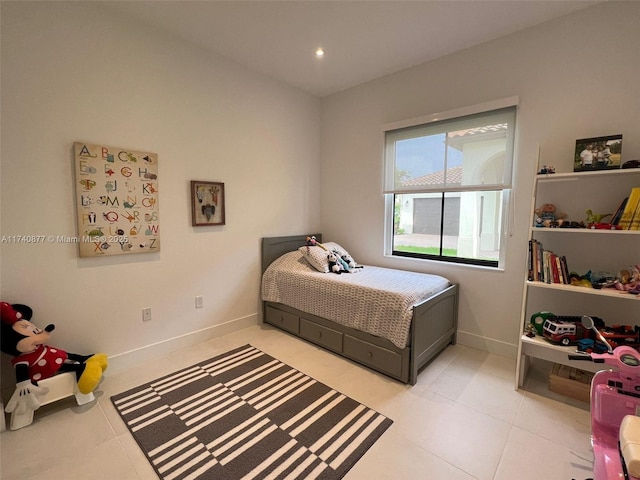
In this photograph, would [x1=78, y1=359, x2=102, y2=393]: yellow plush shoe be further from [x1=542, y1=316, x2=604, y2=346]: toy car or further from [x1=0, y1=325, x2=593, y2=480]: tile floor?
[x1=542, y1=316, x2=604, y2=346]: toy car

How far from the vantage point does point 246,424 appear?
5.83 feet

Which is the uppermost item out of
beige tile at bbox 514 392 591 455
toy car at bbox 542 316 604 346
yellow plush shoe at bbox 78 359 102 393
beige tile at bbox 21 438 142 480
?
toy car at bbox 542 316 604 346

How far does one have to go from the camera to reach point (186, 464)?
1.49 m

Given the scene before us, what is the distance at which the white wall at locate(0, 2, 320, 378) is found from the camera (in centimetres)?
188

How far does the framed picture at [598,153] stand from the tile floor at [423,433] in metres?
1.61

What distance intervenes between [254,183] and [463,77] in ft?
7.48

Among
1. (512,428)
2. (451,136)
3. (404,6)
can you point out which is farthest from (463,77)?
(512,428)

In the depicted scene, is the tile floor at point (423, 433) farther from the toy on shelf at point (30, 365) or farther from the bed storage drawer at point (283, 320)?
the bed storage drawer at point (283, 320)

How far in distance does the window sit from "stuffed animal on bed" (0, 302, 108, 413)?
2.94 meters

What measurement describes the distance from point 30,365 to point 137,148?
1.65 m

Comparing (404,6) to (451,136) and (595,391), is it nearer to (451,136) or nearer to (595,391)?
(451,136)

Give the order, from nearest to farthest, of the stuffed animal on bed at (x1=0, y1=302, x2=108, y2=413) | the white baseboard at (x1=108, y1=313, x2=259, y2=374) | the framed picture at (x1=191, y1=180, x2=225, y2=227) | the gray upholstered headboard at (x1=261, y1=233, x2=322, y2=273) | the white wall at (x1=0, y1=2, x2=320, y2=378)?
1. the stuffed animal on bed at (x1=0, y1=302, x2=108, y2=413)
2. the white wall at (x1=0, y1=2, x2=320, y2=378)
3. the white baseboard at (x1=108, y1=313, x2=259, y2=374)
4. the framed picture at (x1=191, y1=180, x2=225, y2=227)
5. the gray upholstered headboard at (x1=261, y1=233, x2=322, y2=273)

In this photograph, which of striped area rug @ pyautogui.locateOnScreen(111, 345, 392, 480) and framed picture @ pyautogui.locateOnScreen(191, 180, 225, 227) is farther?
framed picture @ pyautogui.locateOnScreen(191, 180, 225, 227)

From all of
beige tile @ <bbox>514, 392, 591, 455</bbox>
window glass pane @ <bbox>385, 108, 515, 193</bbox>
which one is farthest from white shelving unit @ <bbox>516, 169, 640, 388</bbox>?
window glass pane @ <bbox>385, 108, 515, 193</bbox>
